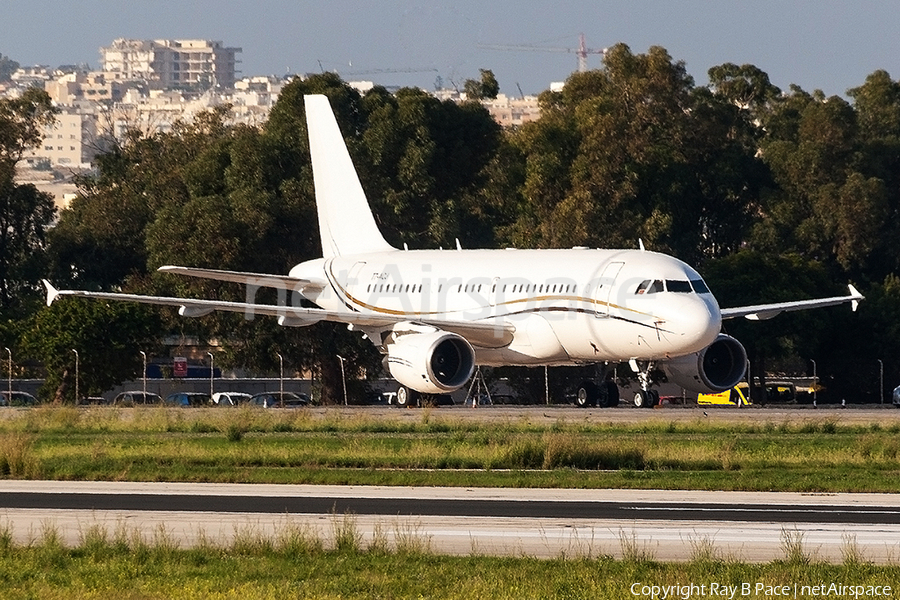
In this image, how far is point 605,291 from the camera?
43.5 m

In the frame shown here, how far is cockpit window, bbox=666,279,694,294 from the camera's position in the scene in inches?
1663

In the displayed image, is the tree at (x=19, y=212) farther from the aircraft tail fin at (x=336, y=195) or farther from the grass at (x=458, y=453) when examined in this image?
the grass at (x=458, y=453)

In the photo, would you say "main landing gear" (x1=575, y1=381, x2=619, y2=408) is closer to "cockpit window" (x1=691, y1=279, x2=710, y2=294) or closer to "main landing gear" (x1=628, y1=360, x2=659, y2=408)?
"main landing gear" (x1=628, y1=360, x2=659, y2=408)

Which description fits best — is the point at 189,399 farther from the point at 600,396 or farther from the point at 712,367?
the point at 712,367

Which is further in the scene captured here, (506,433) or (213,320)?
(213,320)

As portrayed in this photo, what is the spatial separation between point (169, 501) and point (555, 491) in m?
5.57

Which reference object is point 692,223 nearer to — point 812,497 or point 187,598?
point 812,497

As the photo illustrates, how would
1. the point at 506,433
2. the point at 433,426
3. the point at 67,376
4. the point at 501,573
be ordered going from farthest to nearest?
the point at 67,376 → the point at 433,426 → the point at 506,433 → the point at 501,573

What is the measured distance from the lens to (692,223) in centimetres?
7694

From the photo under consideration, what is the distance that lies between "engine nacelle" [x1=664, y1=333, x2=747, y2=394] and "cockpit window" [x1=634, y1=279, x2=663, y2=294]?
3.21 metres

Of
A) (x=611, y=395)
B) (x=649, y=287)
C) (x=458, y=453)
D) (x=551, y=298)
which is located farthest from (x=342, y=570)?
(x=611, y=395)

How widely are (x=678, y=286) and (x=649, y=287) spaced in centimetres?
75

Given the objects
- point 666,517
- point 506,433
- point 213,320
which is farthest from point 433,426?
point 213,320

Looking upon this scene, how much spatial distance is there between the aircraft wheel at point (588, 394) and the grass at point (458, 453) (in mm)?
9527
